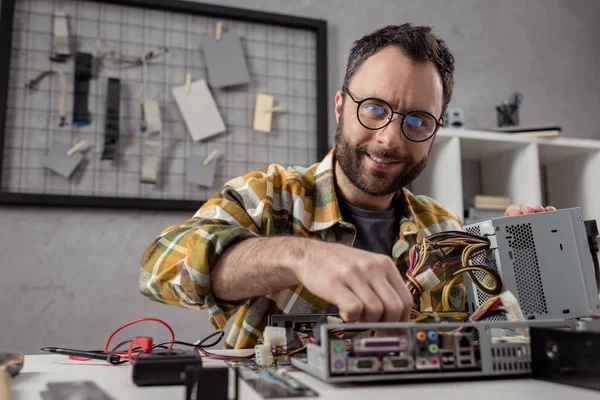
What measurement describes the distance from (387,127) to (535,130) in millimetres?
1004

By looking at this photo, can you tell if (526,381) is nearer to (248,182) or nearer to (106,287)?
(248,182)

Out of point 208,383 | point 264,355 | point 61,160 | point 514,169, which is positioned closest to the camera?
point 208,383

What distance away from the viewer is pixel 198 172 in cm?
185

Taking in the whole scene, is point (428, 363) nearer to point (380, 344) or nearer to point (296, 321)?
point (380, 344)

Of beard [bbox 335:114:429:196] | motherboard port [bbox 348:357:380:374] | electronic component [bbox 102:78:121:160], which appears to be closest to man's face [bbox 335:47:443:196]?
beard [bbox 335:114:429:196]

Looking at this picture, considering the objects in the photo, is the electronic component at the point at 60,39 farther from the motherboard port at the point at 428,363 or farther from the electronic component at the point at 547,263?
the motherboard port at the point at 428,363

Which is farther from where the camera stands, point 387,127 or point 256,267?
point 387,127

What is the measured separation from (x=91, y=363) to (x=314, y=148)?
51.8 inches

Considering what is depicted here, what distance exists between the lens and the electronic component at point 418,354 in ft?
1.89

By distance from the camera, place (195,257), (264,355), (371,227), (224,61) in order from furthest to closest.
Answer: (224,61) < (371,227) < (195,257) < (264,355)

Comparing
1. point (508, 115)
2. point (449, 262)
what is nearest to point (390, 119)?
point (449, 262)

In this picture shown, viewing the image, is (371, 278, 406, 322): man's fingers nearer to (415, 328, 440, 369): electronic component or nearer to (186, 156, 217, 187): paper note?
(415, 328, 440, 369): electronic component

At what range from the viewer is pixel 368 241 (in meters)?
1.34

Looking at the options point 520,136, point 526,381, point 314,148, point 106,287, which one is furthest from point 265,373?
point 520,136
